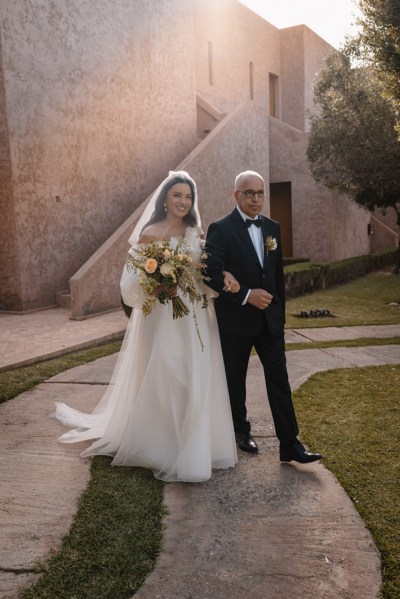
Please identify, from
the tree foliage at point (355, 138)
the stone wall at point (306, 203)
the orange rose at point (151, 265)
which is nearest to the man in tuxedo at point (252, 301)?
the orange rose at point (151, 265)

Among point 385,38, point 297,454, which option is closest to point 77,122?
point 385,38

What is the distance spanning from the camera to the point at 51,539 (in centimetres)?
297

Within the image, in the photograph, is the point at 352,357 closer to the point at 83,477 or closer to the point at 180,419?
the point at 180,419

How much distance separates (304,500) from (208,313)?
1480 mm

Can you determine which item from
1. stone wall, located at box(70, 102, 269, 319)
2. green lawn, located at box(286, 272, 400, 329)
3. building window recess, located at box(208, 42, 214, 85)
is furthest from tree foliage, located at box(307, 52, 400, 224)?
building window recess, located at box(208, 42, 214, 85)

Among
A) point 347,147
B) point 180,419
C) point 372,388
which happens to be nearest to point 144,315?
point 180,419

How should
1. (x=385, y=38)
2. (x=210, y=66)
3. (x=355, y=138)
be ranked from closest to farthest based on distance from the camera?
1. (x=385, y=38)
2. (x=355, y=138)
3. (x=210, y=66)

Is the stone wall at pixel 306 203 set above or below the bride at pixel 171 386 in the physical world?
above

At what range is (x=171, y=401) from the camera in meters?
3.86

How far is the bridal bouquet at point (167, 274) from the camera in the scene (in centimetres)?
372

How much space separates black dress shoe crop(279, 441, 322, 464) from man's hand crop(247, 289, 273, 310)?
38.6 inches

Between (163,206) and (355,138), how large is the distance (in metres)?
13.7

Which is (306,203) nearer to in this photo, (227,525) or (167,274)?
(167,274)

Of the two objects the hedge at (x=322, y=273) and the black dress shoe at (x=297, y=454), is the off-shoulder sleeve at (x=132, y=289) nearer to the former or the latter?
the black dress shoe at (x=297, y=454)
